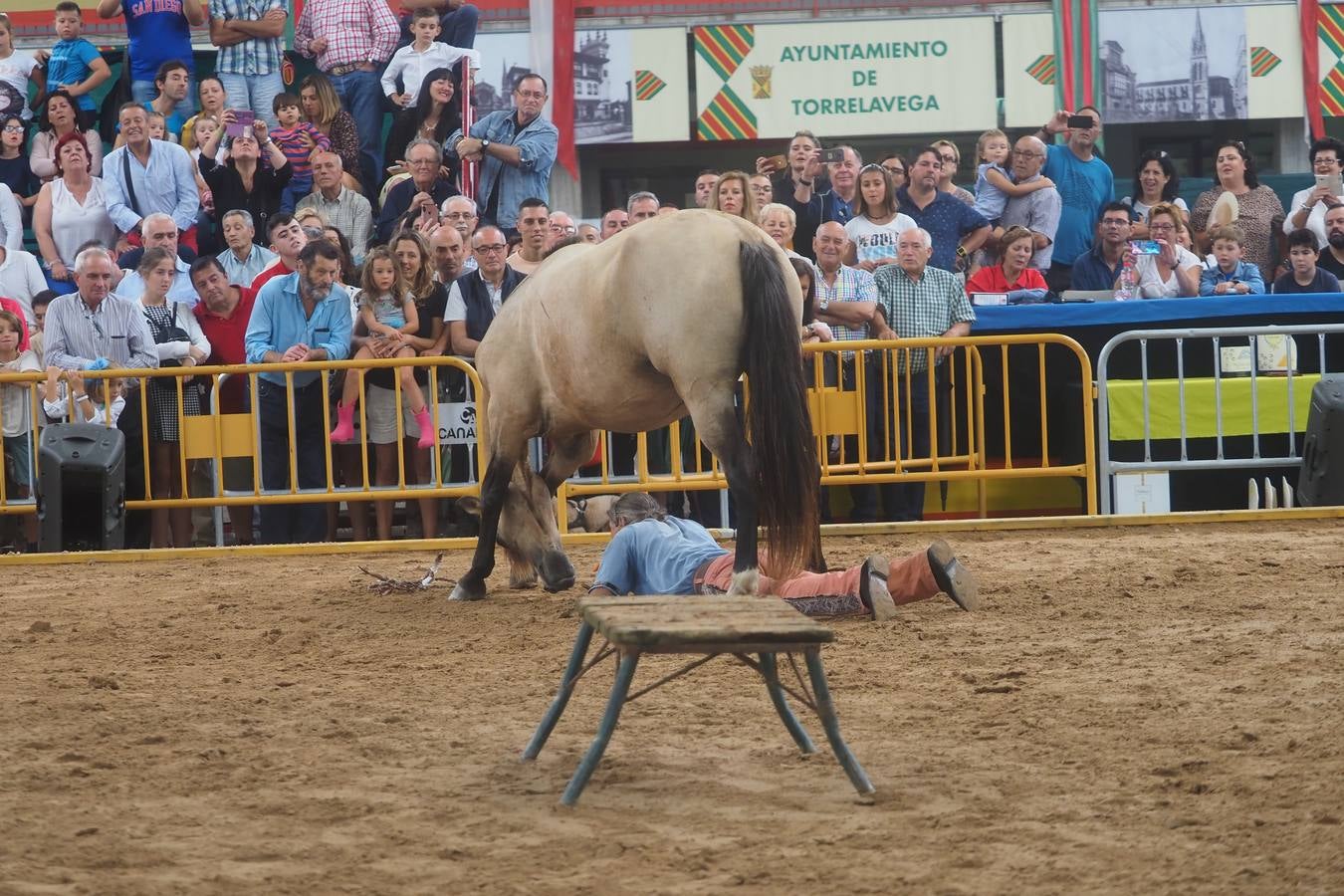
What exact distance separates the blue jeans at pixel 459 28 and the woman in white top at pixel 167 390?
4.16 m

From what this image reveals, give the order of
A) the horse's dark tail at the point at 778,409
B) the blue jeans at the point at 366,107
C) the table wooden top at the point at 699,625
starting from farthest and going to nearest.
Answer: the blue jeans at the point at 366,107, the horse's dark tail at the point at 778,409, the table wooden top at the point at 699,625

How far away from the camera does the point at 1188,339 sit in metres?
11.7

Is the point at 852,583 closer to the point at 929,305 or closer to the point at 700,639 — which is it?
the point at 700,639

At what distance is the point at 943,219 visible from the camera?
13.4m

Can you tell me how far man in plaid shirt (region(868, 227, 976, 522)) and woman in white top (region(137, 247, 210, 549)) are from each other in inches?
179

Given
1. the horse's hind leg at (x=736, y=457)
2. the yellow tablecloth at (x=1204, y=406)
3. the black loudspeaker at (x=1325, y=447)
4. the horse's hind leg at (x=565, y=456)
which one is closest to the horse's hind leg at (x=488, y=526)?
the horse's hind leg at (x=565, y=456)

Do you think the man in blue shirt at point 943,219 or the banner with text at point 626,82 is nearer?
the man in blue shirt at point 943,219

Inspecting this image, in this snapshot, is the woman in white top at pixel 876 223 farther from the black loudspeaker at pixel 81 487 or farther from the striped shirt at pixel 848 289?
the black loudspeaker at pixel 81 487

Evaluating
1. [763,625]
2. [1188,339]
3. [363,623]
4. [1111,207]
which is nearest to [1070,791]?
[763,625]

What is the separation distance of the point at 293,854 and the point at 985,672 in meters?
A: 3.02

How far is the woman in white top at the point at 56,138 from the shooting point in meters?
14.4

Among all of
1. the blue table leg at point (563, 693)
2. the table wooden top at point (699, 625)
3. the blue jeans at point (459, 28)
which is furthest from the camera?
the blue jeans at point (459, 28)

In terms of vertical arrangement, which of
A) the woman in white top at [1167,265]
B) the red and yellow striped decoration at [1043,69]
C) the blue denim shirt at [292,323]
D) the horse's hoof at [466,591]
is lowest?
the horse's hoof at [466,591]

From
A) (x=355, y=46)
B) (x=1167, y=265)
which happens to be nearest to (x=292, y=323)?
(x=355, y=46)
